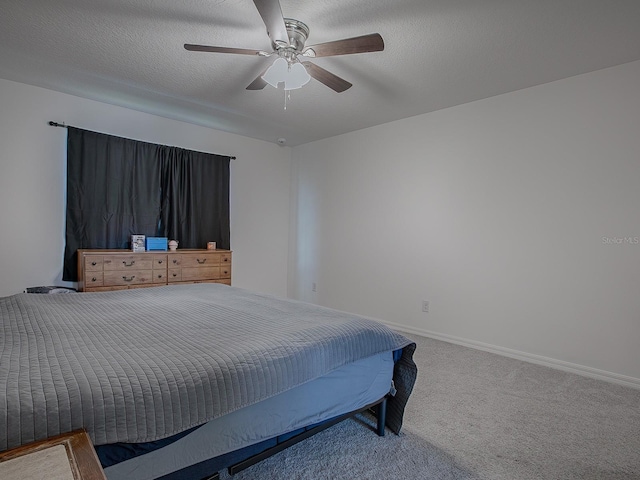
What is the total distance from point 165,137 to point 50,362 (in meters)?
3.49

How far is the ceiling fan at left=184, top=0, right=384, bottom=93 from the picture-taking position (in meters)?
1.82

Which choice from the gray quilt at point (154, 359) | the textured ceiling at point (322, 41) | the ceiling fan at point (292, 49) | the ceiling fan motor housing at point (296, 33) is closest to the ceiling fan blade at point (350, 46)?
the ceiling fan at point (292, 49)

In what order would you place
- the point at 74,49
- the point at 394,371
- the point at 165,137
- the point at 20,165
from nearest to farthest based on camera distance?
the point at 394,371, the point at 74,49, the point at 20,165, the point at 165,137

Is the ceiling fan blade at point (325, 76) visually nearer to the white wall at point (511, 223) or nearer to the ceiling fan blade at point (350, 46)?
the ceiling fan blade at point (350, 46)

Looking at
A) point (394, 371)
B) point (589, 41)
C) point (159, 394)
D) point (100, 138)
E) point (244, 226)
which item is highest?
point (589, 41)

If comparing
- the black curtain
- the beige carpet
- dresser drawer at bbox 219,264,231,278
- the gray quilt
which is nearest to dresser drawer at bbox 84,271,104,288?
the black curtain

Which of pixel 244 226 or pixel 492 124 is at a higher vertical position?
pixel 492 124

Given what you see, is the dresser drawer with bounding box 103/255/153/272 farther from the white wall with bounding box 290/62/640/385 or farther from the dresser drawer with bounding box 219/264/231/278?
the white wall with bounding box 290/62/640/385

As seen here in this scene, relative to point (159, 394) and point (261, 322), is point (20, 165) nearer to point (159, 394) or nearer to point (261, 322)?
point (261, 322)

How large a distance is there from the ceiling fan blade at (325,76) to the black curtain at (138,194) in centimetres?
240

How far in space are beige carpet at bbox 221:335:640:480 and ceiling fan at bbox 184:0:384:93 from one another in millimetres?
2138

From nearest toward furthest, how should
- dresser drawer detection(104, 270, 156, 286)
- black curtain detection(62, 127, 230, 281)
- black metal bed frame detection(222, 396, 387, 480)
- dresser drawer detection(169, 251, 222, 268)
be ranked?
black metal bed frame detection(222, 396, 387, 480)
dresser drawer detection(104, 270, 156, 286)
black curtain detection(62, 127, 230, 281)
dresser drawer detection(169, 251, 222, 268)

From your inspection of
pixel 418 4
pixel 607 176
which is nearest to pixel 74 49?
pixel 418 4

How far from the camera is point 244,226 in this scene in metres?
4.78
